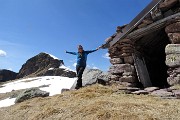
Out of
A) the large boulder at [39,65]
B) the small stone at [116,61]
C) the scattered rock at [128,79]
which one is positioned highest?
the large boulder at [39,65]

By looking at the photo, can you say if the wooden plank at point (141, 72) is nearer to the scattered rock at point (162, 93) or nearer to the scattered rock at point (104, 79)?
the scattered rock at point (104, 79)

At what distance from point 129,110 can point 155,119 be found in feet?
3.27

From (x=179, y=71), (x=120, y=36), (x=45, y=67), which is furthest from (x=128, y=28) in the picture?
(x=45, y=67)

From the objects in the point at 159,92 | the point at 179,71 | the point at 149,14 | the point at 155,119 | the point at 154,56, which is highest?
the point at 149,14

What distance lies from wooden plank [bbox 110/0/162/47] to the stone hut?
49mm

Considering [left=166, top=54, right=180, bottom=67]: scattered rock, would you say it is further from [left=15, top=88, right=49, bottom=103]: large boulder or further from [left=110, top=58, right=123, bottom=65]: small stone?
[left=15, top=88, right=49, bottom=103]: large boulder

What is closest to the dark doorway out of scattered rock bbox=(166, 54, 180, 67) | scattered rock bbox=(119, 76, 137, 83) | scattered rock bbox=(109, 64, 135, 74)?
scattered rock bbox=(109, 64, 135, 74)

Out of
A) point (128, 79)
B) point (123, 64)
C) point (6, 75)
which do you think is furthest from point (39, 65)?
point (128, 79)

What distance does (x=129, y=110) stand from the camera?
21.1ft

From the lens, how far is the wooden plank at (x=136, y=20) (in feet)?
34.8

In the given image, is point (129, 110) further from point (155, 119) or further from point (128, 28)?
point (128, 28)

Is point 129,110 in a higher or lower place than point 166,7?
lower

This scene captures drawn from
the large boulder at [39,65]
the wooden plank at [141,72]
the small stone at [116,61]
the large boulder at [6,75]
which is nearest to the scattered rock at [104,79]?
the small stone at [116,61]

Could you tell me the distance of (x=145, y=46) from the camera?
1327cm
